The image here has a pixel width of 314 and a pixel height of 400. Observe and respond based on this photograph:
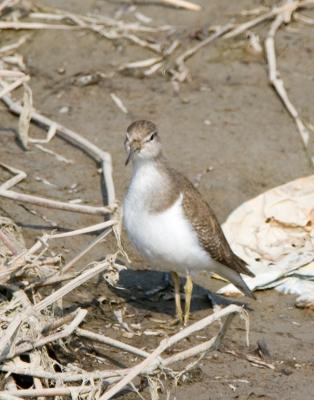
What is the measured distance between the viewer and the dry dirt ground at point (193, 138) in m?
7.47

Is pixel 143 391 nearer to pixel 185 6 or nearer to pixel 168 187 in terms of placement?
pixel 168 187

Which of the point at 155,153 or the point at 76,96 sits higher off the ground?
the point at 155,153

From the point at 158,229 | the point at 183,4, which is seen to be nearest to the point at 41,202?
the point at 158,229

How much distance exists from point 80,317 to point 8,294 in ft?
2.20

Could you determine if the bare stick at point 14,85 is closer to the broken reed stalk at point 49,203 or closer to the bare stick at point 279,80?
the broken reed stalk at point 49,203

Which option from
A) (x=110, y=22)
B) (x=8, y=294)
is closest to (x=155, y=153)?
(x=8, y=294)

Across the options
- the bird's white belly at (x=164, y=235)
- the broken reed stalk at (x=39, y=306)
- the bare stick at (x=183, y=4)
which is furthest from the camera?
the bare stick at (x=183, y=4)

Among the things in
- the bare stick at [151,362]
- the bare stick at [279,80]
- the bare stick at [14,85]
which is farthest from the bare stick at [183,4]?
the bare stick at [151,362]

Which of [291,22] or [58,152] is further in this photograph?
[291,22]

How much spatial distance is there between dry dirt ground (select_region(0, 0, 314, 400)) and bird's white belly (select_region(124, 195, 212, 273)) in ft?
1.66

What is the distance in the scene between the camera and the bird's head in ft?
25.3

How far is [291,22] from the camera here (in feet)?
36.8

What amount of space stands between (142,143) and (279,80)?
3.12 meters

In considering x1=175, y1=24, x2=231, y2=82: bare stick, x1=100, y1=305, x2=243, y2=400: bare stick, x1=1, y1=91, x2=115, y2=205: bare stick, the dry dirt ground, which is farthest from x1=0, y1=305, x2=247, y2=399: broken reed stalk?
x1=175, y1=24, x2=231, y2=82: bare stick
